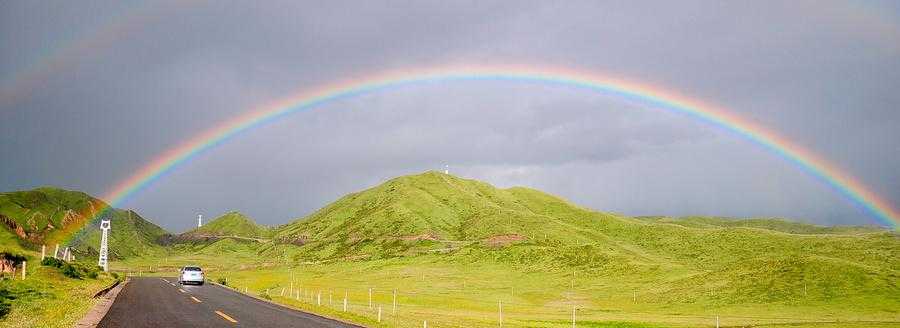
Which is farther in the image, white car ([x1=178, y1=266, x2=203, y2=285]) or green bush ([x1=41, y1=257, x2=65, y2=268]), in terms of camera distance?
white car ([x1=178, y1=266, x2=203, y2=285])

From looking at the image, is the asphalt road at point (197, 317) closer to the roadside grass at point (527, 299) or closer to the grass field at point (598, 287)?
the roadside grass at point (527, 299)

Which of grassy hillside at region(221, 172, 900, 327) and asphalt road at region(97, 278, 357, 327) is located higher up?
asphalt road at region(97, 278, 357, 327)

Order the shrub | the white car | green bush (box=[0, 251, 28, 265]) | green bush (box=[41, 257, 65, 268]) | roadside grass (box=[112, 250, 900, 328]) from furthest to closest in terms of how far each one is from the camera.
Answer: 1. the white car
2. green bush (box=[0, 251, 28, 265])
3. green bush (box=[41, 257, 65, 268])
4. the shrub
5. roadside grass (box=[112, 250, 900, 328])

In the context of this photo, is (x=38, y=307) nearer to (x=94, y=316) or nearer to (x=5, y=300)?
(x=5, y=300)

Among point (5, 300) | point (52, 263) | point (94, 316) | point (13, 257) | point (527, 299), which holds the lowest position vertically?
point (527, 299)

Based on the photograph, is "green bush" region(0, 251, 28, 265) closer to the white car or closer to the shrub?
the shrub

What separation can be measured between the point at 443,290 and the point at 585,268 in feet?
164

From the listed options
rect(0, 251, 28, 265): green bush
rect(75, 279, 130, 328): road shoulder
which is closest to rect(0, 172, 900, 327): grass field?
rect(75, 279, 130, 328): road shoulder

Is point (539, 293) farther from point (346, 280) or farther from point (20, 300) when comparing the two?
point (20, 300)

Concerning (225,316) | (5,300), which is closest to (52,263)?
(5,300)

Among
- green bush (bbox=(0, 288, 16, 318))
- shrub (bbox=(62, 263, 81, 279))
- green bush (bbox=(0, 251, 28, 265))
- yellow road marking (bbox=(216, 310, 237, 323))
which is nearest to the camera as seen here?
green bush (bbox=(0, 288, 16, 318))

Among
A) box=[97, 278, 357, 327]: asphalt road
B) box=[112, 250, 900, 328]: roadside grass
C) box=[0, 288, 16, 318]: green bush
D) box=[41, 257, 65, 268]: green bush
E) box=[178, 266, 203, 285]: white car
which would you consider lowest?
box=[112, 250, 900, 328]: roadside grass

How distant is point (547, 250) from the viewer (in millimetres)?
182750

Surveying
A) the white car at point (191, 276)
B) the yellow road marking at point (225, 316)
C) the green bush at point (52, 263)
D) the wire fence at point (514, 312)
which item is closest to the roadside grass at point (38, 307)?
the yellow road marking at point (225, 316)
